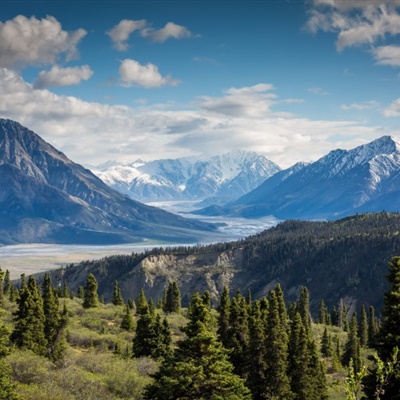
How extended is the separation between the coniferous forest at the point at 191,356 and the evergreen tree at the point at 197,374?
0.21ft

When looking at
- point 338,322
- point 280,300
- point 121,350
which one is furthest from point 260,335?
point 338,322

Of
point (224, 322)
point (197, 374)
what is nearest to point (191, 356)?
point (197, 374)

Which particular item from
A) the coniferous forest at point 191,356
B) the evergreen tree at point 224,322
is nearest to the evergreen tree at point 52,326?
the coniferous forest at point 191,356

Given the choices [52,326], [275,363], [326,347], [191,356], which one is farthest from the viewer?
[326,347]

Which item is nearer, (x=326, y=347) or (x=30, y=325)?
(x=30, y=325)

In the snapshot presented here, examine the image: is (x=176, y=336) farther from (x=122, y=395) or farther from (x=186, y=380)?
(x=186, y=380)

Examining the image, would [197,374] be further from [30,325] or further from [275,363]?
[30,325]

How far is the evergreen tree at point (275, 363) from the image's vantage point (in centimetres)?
5847

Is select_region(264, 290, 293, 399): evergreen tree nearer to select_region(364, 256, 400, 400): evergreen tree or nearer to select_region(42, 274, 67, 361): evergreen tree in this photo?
select_region(364, 256, 400, 400): evergreen tree

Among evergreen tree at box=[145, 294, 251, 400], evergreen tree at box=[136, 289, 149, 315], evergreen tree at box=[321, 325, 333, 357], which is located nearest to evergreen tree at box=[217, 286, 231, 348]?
evergreen tree at box=[136, 289, 149, 315]

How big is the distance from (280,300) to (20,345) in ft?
114

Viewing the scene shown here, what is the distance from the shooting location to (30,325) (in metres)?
63.6

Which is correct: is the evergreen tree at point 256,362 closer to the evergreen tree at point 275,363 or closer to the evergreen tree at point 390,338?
the evergreen tree at point 275,363

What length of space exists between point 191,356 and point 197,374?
1.76 metres
